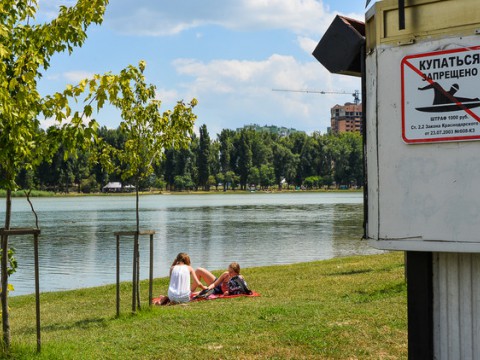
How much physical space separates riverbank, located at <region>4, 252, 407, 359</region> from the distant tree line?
476 feet

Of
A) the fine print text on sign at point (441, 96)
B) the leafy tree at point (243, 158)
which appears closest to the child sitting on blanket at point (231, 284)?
the fine print text on sign at point (441, 96)

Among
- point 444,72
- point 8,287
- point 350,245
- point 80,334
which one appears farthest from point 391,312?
point 350,245

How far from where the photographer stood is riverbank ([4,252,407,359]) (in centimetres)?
738

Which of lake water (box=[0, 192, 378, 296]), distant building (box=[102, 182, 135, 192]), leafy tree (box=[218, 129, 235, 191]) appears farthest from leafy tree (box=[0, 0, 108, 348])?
distant building (box=[102, 182, 135, 192])

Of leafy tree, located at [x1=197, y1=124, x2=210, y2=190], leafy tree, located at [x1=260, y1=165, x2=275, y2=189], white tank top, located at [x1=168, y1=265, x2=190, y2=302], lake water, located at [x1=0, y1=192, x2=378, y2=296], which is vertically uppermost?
leafy tree, located at [x1=197, y1=124, x2=210, y2=190]

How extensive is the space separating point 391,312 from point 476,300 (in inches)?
214

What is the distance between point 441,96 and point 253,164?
175735 mm

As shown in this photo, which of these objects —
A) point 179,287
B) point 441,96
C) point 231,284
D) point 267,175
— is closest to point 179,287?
point 179,287

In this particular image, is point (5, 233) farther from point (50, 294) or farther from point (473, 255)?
point (50, 294)

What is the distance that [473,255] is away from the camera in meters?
3.88

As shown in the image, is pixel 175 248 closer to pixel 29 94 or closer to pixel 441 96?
pixel 29 94

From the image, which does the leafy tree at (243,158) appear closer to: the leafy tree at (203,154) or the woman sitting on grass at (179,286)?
the leafy tree at (203,154)

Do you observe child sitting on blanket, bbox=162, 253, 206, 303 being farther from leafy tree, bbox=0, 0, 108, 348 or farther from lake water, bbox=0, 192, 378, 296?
lake water, bbox=0, 192, 378, 296

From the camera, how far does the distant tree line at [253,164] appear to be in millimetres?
161875
